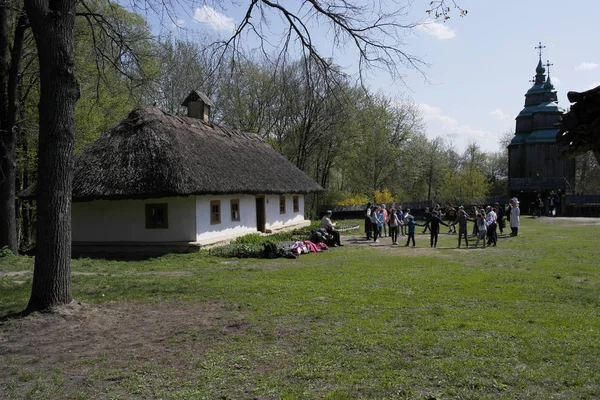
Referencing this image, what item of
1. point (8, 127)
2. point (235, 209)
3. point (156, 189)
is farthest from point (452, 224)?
point (8, 127)

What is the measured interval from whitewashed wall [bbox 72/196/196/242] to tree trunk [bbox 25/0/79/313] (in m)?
10.4

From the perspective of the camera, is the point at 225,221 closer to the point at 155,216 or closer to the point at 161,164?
the point at 155,216

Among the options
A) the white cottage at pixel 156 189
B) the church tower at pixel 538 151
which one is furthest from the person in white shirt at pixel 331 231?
the church tower at pixel 538 151

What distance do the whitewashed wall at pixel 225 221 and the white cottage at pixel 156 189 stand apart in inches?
1.6

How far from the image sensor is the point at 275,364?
5.91 m

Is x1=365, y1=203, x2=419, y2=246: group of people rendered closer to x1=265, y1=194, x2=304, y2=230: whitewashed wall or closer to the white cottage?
x1=265, y1=194, x2=304, y2=230: whitewashed wall

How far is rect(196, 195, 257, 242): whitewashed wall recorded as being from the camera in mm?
19125

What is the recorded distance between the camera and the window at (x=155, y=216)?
1908 centimetres

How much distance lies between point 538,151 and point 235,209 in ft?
120

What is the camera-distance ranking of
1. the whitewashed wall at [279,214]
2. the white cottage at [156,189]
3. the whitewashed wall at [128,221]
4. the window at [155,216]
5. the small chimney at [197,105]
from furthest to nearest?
the small chimney at [197,105]
the whitewashed wall at [279,214]
the window at [155,216]
the whitewashed wall at [128,221]
the white cottage at [156,189]

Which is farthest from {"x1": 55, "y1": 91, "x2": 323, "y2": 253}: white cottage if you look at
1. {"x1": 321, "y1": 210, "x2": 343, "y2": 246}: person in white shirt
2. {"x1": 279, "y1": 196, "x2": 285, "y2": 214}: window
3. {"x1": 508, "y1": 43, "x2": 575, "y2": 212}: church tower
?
{"x1": 508, "y1": 43, "x2": 575, "y2": 212}: church tower

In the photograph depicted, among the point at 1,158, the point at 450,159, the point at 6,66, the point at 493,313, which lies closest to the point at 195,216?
the point at 1,158

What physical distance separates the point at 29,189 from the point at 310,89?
15.1 metres

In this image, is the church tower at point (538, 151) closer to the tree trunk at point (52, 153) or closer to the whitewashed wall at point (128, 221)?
the whitewashed wall at point (128, 221)
